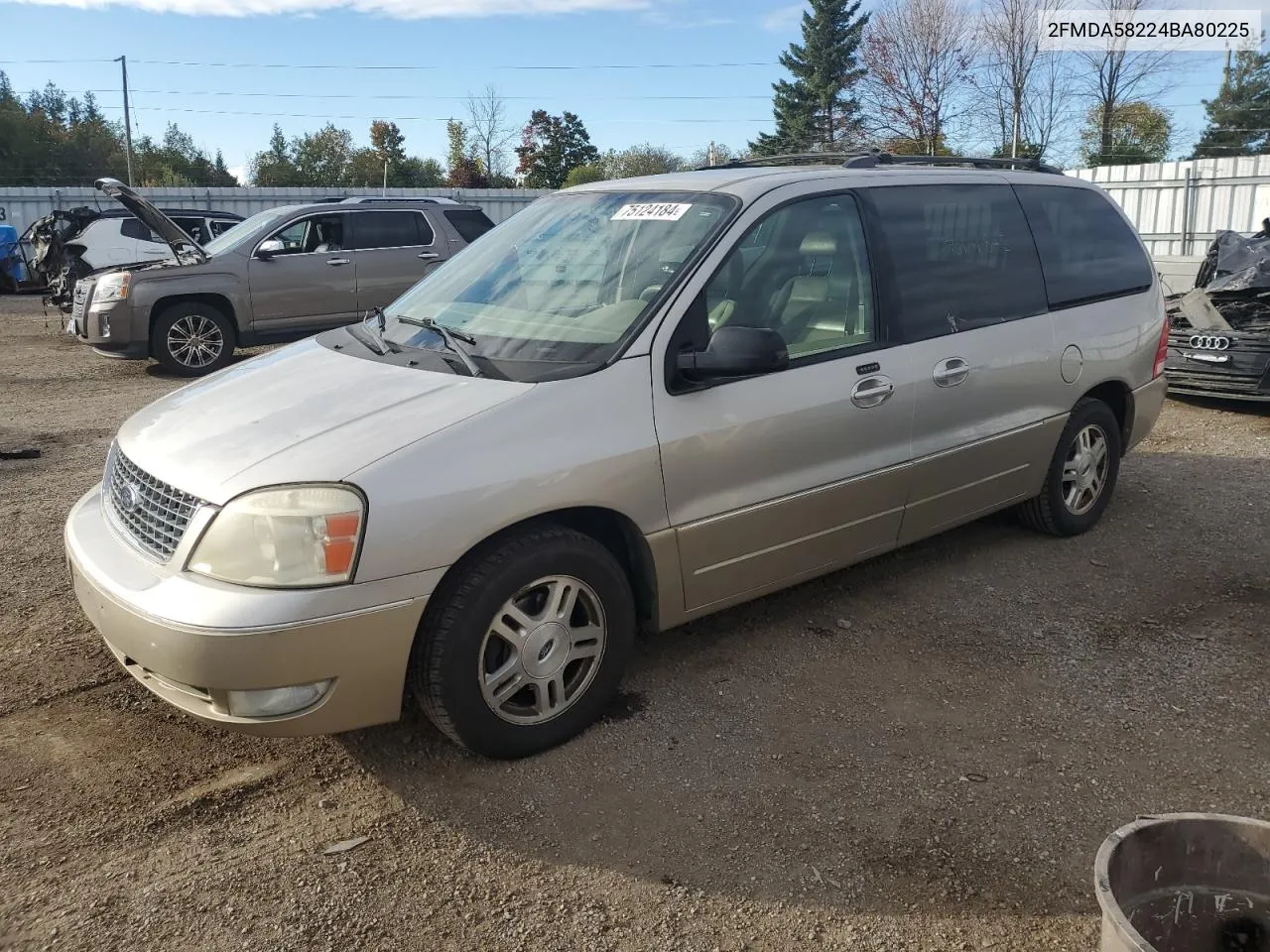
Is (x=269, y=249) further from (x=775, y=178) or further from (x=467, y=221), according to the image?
(x=775, y=178)

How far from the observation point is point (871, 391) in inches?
160

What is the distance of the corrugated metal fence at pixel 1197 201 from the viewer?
54.4ft

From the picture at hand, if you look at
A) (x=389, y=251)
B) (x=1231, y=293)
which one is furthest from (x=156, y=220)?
(x=1231, y=293)

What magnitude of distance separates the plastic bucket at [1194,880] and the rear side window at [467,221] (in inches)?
451

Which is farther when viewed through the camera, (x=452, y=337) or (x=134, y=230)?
(x=134, y=230)

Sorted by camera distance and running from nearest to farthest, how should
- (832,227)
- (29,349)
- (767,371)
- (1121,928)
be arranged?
(1121,928), (767,371), (832,227), (29,349)

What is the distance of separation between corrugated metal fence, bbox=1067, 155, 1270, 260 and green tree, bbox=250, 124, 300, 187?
4573 centimetres

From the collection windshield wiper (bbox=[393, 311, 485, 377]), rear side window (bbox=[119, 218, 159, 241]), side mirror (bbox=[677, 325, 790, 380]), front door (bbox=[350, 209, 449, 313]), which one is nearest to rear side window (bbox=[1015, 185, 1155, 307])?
side mirror (bbox=[677, 325, 790, 380])

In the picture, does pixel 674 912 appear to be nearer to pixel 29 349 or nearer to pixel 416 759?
pixel 416 759

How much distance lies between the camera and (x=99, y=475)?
6.73 metres

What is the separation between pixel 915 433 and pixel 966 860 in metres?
1.92

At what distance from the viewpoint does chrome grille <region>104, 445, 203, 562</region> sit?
3.05 metres

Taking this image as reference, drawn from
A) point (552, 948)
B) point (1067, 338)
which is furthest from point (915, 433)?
point (552, 948)

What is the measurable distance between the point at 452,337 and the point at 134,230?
16330 mm
